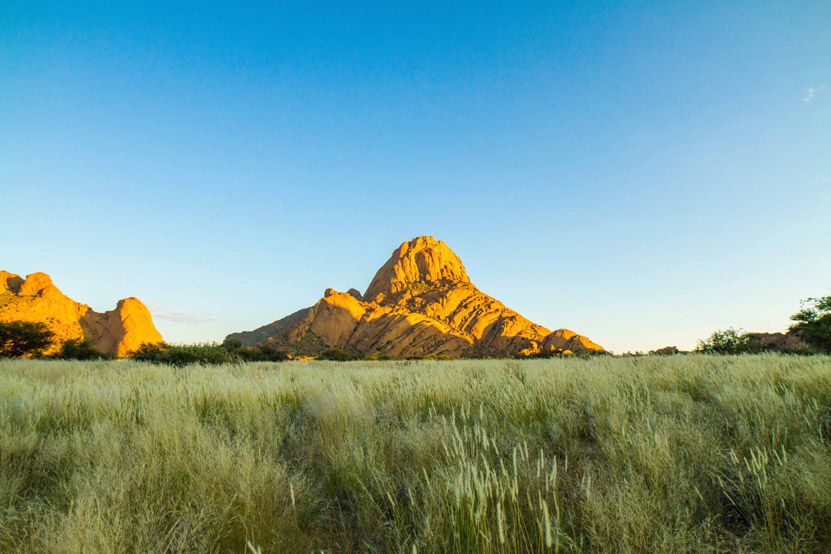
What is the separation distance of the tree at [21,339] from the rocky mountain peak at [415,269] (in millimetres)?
91148

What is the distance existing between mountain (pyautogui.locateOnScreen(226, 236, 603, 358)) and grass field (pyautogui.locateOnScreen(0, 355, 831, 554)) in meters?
76.4

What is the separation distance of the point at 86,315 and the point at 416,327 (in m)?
78.4

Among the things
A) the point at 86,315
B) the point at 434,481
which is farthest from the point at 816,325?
the point at 86,315

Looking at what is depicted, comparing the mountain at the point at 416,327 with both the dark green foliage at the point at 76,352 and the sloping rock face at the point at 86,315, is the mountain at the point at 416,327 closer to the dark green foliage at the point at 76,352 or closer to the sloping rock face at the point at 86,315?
the sloping rock face at the point at 86,315

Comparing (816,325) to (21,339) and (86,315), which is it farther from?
(86,315)

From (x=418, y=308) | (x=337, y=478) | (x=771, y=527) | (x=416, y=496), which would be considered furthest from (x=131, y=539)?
(x=418, y=308)

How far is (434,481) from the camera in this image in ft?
7.43

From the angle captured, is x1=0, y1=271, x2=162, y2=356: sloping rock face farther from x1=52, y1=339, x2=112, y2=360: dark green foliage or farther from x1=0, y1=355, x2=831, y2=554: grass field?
x1=0, y1=355, x2=831, y2=554: grass field

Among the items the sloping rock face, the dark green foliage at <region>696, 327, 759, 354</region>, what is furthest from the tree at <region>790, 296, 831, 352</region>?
the sloping rock face

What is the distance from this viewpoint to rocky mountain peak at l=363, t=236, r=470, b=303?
12597cm

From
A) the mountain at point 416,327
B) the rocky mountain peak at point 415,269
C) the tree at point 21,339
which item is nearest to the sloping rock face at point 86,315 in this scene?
the mountain at point 416,327

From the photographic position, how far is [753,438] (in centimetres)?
301

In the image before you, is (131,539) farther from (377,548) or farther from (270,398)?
(270,398)

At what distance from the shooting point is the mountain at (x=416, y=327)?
85.1m
